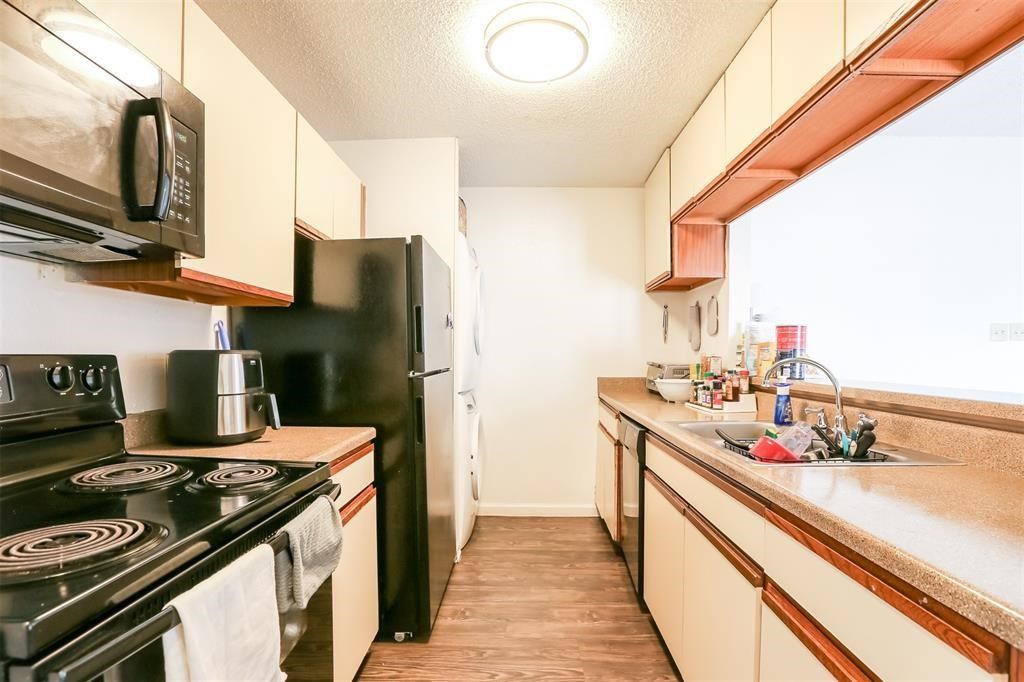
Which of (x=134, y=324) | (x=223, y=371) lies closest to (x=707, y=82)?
(x=223, y=371)

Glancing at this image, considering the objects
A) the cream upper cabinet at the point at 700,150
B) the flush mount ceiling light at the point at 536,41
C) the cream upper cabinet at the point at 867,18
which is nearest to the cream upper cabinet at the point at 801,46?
the cream upper cabinet at the point at 867,18

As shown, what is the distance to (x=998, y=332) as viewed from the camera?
2.27 meters

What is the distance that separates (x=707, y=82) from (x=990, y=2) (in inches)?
45.2

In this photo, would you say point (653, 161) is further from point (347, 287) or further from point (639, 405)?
point (347, 287)

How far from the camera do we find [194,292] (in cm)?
143

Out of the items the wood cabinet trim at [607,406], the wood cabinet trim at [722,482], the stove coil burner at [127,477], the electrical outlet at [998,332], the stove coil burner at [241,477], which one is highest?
the electrical outlet at [998,332]

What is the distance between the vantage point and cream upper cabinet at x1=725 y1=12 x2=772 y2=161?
4.92ft

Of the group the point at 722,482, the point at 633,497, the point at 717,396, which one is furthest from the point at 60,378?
the point at 717,396

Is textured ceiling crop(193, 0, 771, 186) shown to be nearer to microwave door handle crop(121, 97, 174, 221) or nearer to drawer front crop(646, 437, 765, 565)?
microwave door handle crop(121, 97, 174, 221)

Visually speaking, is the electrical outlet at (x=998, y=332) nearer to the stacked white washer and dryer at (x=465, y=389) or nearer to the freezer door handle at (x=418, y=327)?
the stacked white washer and dryer at (x=465, y=389)

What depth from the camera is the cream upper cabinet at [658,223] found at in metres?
2.63

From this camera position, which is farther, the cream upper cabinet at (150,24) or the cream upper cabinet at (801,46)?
the cream upper cabinet at (801,46)

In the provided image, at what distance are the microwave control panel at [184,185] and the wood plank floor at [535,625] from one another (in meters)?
1.60

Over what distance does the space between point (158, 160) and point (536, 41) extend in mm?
1243
